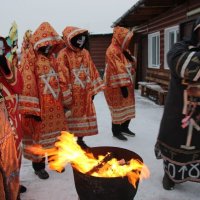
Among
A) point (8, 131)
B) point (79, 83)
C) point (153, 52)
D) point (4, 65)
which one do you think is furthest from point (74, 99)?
point (153, 52)

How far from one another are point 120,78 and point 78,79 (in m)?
0.96

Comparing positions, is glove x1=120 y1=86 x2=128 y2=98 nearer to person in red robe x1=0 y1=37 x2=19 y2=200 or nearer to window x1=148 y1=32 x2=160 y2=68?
person in red robe x1=0 y1=37 x2=19 y2=200

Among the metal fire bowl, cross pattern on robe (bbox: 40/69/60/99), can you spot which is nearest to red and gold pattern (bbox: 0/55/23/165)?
cross pattern on robe (bbox: 40/69/60/99)

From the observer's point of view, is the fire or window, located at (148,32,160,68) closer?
the fire

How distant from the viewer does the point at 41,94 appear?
3854mm

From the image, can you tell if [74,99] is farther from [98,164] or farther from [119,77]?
[98,164]

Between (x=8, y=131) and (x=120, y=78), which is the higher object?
(x=8, y=131)

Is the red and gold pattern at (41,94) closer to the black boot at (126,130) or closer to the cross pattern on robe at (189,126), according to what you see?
the cross pattern on robe at (189,126)

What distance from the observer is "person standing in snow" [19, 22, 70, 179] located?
378cm

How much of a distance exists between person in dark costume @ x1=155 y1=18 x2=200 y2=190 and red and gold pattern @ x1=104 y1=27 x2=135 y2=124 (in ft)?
6.77

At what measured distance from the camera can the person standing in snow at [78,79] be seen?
4641 millimetres

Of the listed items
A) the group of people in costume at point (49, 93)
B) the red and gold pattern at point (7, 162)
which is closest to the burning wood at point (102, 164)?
the group of people in costume at point (49, 93)

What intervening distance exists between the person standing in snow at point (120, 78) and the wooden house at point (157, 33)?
286 cm

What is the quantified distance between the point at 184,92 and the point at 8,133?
68.7 inches
